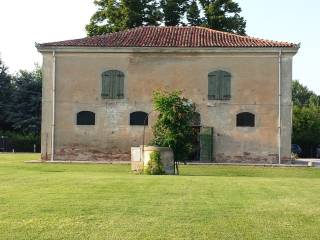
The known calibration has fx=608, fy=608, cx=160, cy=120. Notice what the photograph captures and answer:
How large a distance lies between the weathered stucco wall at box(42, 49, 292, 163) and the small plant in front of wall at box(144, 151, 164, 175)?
10.1 meters

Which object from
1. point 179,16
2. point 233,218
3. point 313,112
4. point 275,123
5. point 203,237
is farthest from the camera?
point 313,112

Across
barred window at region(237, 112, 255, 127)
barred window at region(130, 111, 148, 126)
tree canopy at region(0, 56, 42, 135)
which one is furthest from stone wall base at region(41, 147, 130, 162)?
tree canopy at region(0, 56, 42, 135)

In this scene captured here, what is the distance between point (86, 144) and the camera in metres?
34.2

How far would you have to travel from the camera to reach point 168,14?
5075 cm

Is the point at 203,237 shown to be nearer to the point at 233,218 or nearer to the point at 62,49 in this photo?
the point at 233,218

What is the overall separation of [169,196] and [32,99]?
47198mm

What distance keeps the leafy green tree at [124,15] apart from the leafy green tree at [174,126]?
79.3 feet

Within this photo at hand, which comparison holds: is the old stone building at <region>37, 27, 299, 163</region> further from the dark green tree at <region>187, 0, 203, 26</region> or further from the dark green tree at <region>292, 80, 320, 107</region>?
the dark green tree at <region>292, 80, 320, 107</region>

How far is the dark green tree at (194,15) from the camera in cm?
5088

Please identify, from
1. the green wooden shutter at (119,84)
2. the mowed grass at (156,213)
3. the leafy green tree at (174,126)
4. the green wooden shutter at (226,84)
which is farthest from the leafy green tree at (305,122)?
the mowed grass at (156,213)

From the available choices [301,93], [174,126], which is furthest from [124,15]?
[301,93]

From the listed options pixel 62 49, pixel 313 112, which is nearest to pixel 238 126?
pixel 62 49

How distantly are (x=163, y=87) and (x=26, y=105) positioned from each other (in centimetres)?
2650

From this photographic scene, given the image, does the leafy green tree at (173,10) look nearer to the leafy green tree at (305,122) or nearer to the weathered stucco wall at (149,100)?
the leafy green tree at (305,122)
